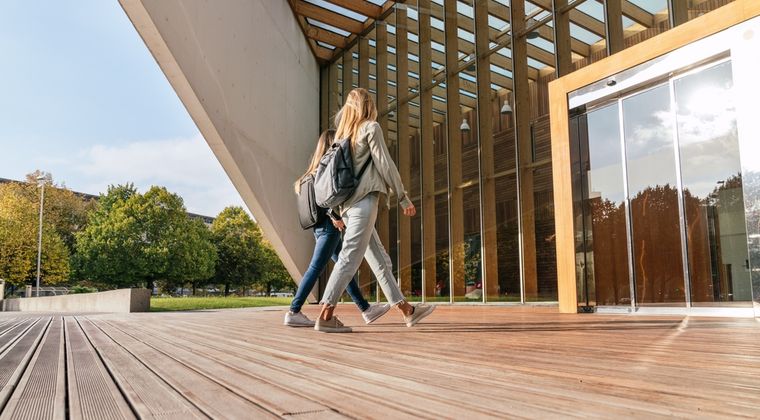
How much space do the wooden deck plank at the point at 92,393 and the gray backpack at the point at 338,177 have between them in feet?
6.14

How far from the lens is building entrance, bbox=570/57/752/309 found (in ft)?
16.6

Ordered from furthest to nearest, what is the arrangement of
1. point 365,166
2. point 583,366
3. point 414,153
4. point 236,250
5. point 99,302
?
point 236,250
point 99,302
point 414,153
point 365,166
point 583,366

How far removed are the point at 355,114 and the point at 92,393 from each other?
9.43ft

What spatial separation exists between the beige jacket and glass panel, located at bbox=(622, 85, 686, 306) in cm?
312

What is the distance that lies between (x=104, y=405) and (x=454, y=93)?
39.3ft

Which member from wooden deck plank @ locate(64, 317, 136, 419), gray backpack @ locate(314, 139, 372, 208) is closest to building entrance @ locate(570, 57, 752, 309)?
gray backpack @ locate(314, 139, 372, 208)

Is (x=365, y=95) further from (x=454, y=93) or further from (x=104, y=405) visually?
(x=454, y=93)

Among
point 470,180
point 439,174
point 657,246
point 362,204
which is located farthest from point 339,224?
point 439,174

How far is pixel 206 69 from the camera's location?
29.8 ft

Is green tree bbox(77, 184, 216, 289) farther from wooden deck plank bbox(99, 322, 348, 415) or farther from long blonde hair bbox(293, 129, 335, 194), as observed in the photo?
wooden deck plank bbox(99, 322, 348, 415)

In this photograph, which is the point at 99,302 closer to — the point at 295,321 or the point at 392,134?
the point at 392,134

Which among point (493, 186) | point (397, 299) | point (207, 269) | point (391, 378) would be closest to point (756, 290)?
point (397, 299)

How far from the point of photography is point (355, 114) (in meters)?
3.95

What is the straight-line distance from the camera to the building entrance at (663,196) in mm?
5055
